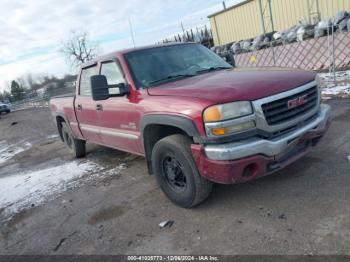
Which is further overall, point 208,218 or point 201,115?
point 208,218

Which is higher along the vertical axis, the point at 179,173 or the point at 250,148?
the point at 250,148

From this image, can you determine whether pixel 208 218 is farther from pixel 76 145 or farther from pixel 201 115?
pixel 76 145

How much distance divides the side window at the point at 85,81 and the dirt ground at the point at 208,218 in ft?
5.03

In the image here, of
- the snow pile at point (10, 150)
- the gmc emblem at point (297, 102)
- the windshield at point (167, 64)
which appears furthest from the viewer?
the snow pile at point (10, 150)

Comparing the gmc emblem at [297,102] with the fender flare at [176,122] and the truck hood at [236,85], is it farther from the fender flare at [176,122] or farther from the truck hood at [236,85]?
the fender flare at [176,122]

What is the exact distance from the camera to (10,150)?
10.1 m

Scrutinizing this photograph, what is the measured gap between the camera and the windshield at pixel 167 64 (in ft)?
14.1

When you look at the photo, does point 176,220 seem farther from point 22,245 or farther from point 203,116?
point 22,245

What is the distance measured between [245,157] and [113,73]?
2.39 m

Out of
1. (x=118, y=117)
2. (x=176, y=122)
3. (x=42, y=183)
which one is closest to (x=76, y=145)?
(x=42, y=183)

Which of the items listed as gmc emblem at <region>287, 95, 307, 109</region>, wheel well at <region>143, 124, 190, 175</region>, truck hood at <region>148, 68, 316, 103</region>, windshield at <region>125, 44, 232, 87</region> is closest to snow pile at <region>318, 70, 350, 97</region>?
windshield at <region>125, 44, 232, 87</region>

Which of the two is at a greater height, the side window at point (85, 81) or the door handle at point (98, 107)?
the side window at point (85, 81)

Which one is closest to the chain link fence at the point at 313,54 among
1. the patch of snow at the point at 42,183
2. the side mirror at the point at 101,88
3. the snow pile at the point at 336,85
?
the snow pile at the point at 336,85

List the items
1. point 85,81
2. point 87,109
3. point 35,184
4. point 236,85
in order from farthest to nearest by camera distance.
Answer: point 35,184 < point 85,81 < point 87,109 < point 236,85
